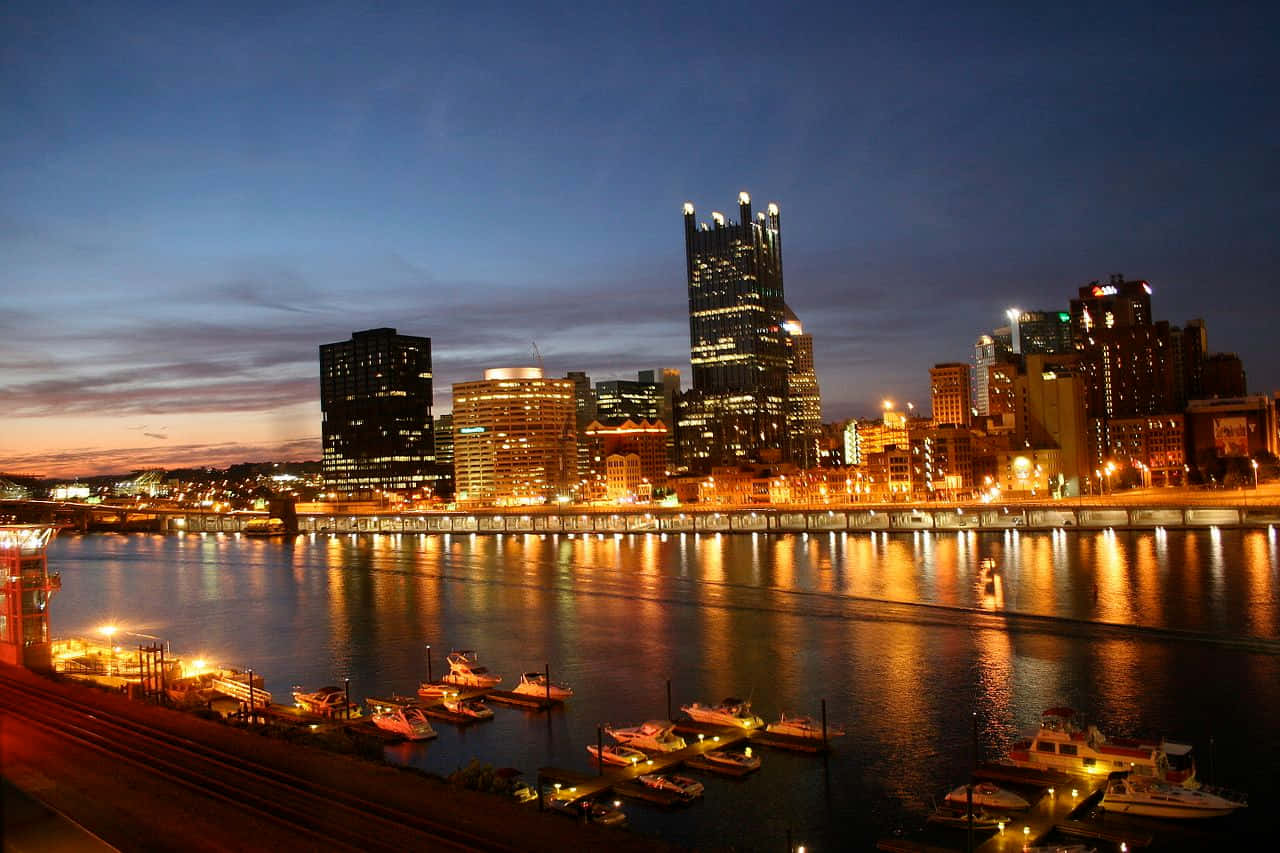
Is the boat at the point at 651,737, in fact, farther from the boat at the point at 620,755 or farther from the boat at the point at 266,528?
the boat at the point at 266,528

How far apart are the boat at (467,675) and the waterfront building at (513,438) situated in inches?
4370

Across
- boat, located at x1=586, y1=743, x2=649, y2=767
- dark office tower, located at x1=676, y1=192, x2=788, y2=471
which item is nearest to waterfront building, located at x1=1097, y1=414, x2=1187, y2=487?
dark office tower, located at x1=676, y1=192, x2=788, y2=471

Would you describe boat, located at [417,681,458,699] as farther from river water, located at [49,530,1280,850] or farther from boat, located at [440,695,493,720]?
river water, located at [49,530,1280,850]

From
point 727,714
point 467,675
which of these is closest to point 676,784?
point 727,714

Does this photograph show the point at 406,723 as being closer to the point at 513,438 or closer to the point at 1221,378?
the point at 513,438

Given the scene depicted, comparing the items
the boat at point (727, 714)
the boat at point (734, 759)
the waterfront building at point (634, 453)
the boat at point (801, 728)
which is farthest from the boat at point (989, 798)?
the waterfront building at point (634, 453)

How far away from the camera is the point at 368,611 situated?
43156mm

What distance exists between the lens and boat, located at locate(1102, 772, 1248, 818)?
15766 millimetres

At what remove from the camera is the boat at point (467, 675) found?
2691 cm

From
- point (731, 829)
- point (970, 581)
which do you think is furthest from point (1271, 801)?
point (970, 581)

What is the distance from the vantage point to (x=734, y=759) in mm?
19125

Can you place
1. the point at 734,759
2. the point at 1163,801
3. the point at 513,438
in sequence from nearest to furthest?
the point at 1163,801
the point at 734,759
the point at 513,438

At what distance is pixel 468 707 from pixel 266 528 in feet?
292

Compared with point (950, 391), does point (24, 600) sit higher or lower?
lower
